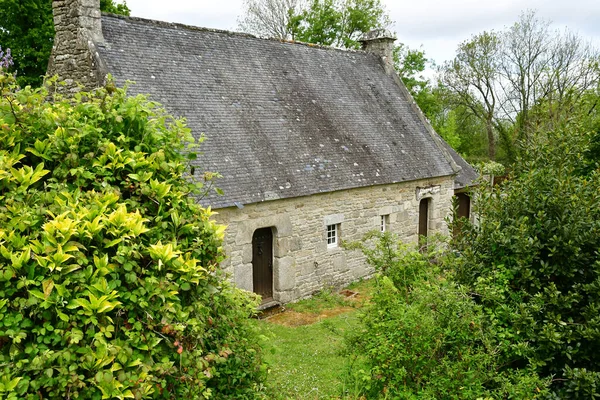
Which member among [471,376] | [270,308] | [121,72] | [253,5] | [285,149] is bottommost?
[270,308]

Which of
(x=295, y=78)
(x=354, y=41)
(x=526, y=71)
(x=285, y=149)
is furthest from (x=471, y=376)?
(x=526, y=71)

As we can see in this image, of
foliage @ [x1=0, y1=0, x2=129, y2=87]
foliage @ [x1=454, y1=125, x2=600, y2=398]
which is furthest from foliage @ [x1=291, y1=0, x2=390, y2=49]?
foliage @ [x1=454, y1=125, x2=600, y2=398]

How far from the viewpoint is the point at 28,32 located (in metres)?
23.1

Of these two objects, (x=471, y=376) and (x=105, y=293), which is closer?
(x=105, y=293)

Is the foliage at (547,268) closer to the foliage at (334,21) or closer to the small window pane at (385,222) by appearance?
the small window pane at (385,222)

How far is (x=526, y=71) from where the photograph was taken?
32.8m

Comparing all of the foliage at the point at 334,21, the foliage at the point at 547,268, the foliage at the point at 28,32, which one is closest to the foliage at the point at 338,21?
the foliage at the point at 334,21

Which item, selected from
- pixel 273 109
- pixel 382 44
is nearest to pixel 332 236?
pixel 273 109

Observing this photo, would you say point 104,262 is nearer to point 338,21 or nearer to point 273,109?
point 273,109

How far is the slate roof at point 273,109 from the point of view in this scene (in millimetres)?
12086

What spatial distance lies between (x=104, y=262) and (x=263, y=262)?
9870 millimetres

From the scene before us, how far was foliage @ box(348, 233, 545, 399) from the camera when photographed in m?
4.82

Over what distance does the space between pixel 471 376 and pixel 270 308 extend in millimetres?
8624

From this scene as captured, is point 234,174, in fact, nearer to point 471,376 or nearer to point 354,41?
point 471,376
